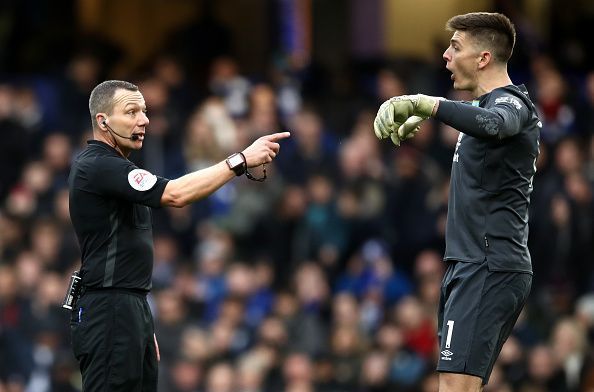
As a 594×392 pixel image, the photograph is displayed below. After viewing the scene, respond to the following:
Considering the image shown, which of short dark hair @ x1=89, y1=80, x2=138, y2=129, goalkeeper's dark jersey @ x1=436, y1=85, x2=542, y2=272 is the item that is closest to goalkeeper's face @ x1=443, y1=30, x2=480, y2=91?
goalkeeper's dark jersey @ x1=436, y1=85, x2=542, y2=272

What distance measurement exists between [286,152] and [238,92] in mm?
1238

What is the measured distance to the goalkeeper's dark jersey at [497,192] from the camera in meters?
7.21

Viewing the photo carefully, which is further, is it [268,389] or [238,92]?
[238,92]

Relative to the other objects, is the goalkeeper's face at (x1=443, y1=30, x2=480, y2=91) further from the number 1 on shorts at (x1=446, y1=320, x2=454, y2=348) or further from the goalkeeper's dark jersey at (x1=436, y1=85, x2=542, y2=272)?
the number 1 on shorts at (x1=446, y1=320, x2=454, y2=348)

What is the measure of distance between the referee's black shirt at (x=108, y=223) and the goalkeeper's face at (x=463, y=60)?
1648 mm

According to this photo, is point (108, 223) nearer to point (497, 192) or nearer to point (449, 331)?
point (449, 331)

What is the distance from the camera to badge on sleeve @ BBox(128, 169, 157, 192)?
7.49 meters

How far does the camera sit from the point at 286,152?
49.3 ft

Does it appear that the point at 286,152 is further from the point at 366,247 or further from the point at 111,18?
the point at 111,18

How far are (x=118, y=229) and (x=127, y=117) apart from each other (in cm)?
61

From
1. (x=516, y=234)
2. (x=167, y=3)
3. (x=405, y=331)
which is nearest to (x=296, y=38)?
(x=167, y=3)

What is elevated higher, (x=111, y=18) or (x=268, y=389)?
(x=111, y=18)

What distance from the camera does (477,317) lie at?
7.24m

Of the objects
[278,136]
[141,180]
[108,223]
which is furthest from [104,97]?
[278,136]
